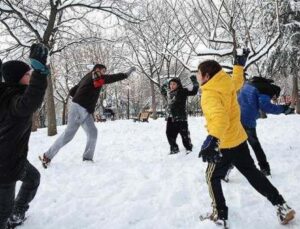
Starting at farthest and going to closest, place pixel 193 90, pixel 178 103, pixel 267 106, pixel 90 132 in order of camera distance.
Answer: pixel 178 103 < pixel 193 90 < pixel 90 132 < pixel 267 106

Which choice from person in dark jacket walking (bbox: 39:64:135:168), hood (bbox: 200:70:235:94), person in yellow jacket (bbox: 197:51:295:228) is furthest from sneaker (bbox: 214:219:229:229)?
person in dark jacket walking (bbox: 39:64:135:168)

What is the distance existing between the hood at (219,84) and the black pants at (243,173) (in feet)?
2.00

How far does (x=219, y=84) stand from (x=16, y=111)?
6.20ft

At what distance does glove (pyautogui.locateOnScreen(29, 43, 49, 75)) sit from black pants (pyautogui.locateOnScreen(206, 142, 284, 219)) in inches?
78.0

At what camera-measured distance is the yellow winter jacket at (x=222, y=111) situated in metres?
3.53

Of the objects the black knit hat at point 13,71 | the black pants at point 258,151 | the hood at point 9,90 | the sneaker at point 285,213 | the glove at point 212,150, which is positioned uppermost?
the black knit hat at point 13,71

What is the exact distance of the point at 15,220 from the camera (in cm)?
393

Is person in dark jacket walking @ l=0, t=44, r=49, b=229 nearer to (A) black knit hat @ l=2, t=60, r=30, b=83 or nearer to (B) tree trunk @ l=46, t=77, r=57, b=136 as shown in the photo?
(A) black knit hat @ l=2, t=60, r=30, b=83

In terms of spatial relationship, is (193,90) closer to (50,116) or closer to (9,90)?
(9,90)

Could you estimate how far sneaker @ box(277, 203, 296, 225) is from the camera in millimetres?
3717

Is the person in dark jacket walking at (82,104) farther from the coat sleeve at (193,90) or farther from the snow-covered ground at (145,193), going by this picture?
the coat sleeve at (193,90)

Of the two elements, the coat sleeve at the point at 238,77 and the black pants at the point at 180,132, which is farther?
the black pants at the point at 180,132

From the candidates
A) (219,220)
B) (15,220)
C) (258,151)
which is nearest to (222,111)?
(219,220)

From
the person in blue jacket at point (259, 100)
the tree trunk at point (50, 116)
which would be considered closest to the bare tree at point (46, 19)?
the tree trunk at point (50, 116)
